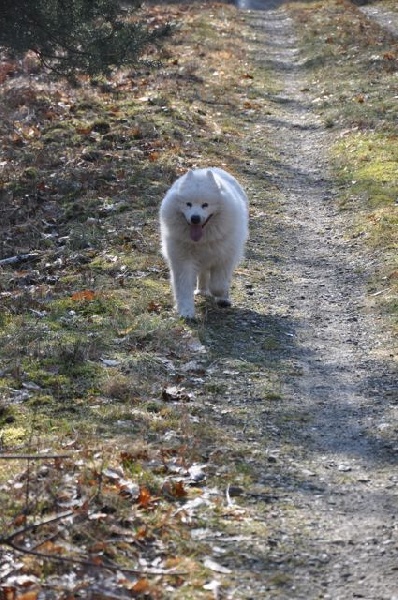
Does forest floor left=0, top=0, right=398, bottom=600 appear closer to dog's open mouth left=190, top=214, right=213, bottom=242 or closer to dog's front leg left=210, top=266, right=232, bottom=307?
dog's front leg left=210, top=266, right=232, bottom=307

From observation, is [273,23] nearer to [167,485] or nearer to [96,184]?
[96,184]

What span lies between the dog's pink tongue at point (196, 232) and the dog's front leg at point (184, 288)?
28 cm

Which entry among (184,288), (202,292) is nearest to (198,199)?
(184,288)

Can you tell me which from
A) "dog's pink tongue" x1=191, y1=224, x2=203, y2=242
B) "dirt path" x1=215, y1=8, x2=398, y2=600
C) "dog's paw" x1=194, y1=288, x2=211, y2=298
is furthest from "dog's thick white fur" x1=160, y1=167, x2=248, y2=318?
"dirt path" x1=215, y1=8, x2=398, y2=600

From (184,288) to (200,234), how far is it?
51 cm

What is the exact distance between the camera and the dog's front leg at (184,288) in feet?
29.0

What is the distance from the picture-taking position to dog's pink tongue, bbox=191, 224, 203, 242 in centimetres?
888

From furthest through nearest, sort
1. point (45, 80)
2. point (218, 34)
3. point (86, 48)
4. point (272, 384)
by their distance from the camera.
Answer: point (218, 34), point (45, 80), point (86, 48), point (272, 384)

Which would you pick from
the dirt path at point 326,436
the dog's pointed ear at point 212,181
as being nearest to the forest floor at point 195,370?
the dirt path at point 326,436

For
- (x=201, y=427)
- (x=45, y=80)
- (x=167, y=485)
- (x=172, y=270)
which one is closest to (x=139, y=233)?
(x=172, y=270)

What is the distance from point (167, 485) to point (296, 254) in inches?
238

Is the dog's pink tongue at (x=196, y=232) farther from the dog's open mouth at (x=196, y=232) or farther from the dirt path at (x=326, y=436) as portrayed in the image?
the dirt path at (x=326, y=436)

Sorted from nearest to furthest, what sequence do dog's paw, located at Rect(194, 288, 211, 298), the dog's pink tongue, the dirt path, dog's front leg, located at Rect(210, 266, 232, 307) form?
the dirt path, the dog's pink tongue, dog's front leg, located at Rect(210, 266, 232, 307), dog's paw, located at Rect(194, 288, 211, 298)

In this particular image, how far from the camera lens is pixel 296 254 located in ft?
36.6
